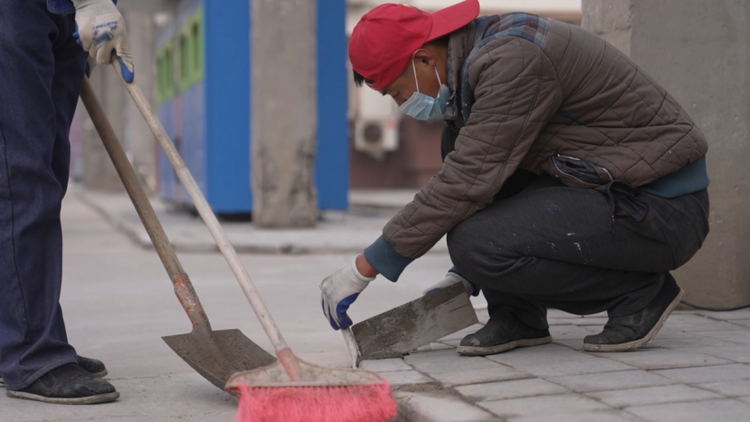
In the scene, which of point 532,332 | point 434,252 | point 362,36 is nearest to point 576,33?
point 362,36

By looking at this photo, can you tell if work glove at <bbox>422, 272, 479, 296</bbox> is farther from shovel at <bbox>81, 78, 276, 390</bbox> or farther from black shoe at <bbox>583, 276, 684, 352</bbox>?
shovel at <bbox>81, 78, 276, 390</bbox>

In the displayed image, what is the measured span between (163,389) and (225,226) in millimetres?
5936

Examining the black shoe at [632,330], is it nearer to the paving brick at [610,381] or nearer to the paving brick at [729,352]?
the paving brick at [729,352]

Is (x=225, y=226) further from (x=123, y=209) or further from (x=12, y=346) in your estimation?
(x=12, y=346)

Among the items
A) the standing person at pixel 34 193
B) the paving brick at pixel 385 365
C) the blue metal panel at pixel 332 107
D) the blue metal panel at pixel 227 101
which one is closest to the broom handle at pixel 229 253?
the standing person at pixel 34 193

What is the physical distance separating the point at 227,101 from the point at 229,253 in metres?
6.56

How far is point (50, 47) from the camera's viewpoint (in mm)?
2650

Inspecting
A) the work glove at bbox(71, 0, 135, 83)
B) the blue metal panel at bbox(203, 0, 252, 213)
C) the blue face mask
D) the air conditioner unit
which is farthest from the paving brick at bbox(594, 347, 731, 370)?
the air conditioner unit

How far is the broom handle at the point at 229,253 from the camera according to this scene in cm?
234

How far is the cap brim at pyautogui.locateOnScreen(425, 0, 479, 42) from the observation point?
2639 mm

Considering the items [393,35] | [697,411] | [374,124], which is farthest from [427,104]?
[374,124]

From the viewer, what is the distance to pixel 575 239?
2.65 meters

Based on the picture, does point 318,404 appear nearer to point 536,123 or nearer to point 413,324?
point 413,324

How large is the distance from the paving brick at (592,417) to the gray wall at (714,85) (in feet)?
5.21
